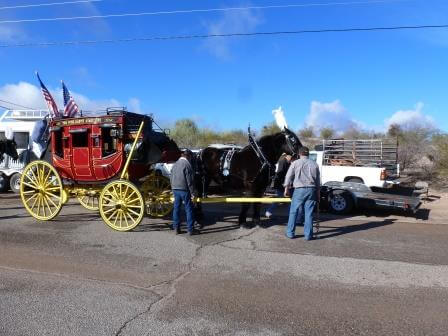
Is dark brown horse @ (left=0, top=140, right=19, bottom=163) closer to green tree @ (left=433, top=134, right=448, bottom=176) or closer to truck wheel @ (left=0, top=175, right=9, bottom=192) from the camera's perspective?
truck wheel @ (left=0, top=175, right=9, bottom=192)

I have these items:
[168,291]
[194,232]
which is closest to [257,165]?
[194,232]

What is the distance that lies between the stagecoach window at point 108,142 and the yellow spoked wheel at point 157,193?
131 centimetres

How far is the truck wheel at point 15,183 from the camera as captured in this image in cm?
1766

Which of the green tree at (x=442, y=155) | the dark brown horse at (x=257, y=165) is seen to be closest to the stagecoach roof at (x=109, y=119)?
the dark brown horse at (x=257, y=165)

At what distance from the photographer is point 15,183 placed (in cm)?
1775

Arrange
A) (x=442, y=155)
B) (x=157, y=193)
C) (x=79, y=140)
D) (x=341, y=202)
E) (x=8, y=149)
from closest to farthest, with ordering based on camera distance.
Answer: (x=79, y=140), (x=157, y=193), (x=341, y=202), (x=8, y=149), (x=442, y=155)

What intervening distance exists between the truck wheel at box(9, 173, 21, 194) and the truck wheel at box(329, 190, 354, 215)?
1220 cm

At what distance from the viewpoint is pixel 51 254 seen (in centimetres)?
787

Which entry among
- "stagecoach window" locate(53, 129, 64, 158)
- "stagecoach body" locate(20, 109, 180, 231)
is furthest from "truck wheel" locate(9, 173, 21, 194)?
"stagecoach window" locate(53, 129, 64, 158)

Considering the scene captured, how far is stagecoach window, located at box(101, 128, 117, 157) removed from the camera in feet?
33.3

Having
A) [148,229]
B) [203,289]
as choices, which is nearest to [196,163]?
[148,229]

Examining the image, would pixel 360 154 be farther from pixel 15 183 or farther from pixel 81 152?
pixel 15 183

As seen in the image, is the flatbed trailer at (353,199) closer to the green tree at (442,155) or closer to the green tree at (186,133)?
the green tree at (442,155)

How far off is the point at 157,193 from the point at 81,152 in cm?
208
